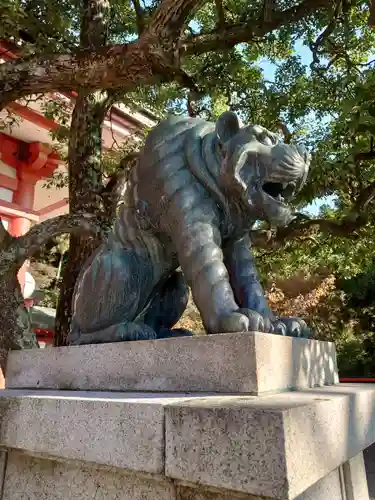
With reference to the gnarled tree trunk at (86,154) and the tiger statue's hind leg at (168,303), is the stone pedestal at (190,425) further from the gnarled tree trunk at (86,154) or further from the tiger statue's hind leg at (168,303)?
the gnarled tree trunk at (86,154)

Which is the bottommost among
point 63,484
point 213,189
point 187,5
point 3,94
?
point 63,484

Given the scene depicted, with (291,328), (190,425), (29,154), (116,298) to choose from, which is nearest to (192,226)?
(116,298)

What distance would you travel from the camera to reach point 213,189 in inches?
79.6

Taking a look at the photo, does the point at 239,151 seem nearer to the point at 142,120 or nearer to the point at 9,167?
the point at 142,120

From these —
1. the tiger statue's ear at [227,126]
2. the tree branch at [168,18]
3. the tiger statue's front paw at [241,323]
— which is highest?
the tree branch at [168,18]

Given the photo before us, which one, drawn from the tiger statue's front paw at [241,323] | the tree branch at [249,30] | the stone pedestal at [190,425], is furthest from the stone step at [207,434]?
the tree branch at [249,30]

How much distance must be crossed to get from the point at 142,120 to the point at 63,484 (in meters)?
5.90

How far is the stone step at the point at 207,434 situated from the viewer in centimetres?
108

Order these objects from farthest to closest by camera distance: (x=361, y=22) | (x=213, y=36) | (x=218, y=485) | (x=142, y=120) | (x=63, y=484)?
(x=142, y=120) < (x=361, y=22) < (x=213, y=36) < (x=63, y=484) < (x=218, y=485)

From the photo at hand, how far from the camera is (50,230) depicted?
445 centimetres

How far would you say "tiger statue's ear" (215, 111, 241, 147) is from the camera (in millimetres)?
2043

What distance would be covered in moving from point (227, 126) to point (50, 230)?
113 inches

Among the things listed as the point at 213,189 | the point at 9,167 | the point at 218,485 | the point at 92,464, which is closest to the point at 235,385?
the point at 218,485

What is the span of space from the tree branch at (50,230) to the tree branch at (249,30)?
2.26 m
